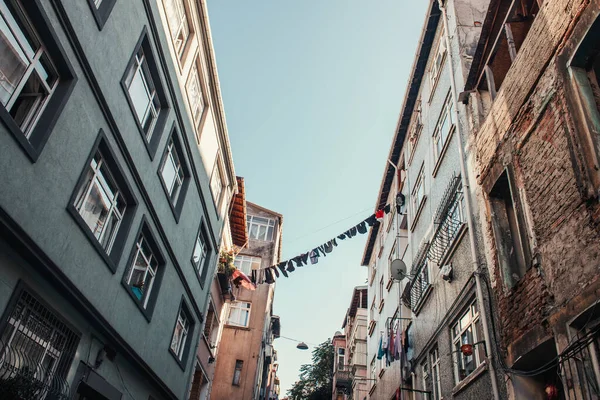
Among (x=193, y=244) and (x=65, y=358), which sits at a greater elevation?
(x=193, y=244)

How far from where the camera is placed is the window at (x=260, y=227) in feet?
113

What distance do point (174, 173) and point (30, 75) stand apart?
701cm

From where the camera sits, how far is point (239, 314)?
3100 cm

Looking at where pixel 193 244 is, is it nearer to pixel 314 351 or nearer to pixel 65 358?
pixel 65 358

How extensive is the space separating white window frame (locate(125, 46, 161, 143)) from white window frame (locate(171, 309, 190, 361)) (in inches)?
239

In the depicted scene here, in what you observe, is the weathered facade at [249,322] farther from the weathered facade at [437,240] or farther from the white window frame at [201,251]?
the weathered facade at [437,240]

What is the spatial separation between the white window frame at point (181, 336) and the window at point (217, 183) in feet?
15.1

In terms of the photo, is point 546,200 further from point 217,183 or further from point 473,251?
point 217,183

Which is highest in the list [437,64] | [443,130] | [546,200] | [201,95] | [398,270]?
[437,64]

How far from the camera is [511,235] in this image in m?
8.95

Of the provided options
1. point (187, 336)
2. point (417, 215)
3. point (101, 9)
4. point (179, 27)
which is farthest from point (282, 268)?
point (101, 9)

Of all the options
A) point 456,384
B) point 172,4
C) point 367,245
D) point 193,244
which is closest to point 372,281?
point 367,245

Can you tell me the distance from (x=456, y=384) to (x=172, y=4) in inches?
454

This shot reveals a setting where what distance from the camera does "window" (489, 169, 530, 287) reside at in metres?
8.44
